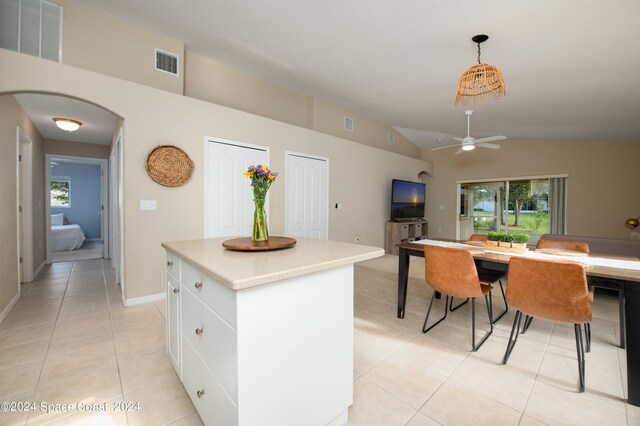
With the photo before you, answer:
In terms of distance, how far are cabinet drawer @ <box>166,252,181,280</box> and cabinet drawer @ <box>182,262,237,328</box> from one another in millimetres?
156

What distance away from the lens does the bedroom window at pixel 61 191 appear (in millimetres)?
8016

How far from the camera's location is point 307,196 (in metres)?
4.77

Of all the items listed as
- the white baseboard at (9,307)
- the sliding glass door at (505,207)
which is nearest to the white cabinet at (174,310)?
the white baseboard at (9,307)

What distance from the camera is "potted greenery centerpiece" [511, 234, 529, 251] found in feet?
7.99

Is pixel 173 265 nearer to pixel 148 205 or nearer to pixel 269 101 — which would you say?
pixel 148 205

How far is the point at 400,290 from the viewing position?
8.90ft

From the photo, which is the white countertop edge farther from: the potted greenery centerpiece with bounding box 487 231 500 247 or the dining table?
the potted greenery centerpiece with bounding box 487 231 500 247

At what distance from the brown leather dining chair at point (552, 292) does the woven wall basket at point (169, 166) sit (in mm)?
3345

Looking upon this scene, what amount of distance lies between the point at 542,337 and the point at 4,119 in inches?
222

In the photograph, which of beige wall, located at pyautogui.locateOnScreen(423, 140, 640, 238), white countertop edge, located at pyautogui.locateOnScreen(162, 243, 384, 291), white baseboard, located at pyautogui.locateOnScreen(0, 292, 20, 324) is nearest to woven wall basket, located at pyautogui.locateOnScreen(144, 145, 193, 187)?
white baseboard, located at pyautogui.locateOnScreen(0, 292, 20, 324)

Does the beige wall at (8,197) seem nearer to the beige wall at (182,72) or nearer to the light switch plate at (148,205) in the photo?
the beige wall at (182,72)

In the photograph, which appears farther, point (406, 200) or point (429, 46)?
point (406, 200)

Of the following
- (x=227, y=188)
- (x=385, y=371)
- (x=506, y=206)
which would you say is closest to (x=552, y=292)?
(x=385, y=371)

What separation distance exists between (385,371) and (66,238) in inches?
301
